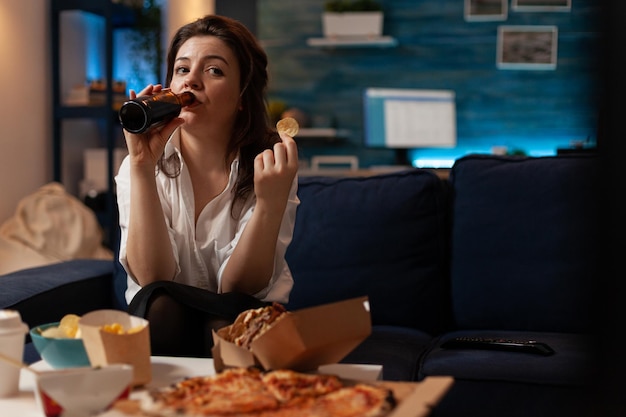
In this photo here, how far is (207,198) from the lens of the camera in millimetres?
1830

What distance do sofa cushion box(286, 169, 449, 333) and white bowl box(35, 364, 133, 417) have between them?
51.7 inches

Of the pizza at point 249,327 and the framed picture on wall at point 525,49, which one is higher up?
the framed picture on wall at point 525,49

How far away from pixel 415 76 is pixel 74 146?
2574 mm

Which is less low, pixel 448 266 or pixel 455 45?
pixel 455 45

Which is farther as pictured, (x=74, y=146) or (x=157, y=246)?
(x=74, y=146)

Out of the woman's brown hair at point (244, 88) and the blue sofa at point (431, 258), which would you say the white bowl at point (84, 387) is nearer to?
the woman's brown hair at point (244, 88)

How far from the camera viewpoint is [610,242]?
0.96 feet

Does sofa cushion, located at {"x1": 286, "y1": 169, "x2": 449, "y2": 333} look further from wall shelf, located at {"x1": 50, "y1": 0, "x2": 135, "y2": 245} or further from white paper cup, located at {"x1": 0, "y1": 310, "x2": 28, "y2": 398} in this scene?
wall shelf, located at {"x1": 50, "y1": 0, "x2": 135, "y2": 245}

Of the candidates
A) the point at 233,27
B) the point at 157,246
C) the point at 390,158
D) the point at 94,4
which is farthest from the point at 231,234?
the point at 390,158

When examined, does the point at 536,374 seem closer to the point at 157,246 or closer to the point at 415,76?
the point at 157,246

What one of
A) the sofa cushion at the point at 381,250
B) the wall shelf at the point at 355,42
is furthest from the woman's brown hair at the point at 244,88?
the wall shelf at the point at 355,42

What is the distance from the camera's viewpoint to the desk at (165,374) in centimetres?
99

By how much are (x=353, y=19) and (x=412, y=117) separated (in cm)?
81

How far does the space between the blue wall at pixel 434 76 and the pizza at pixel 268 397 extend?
4754 millimetres
